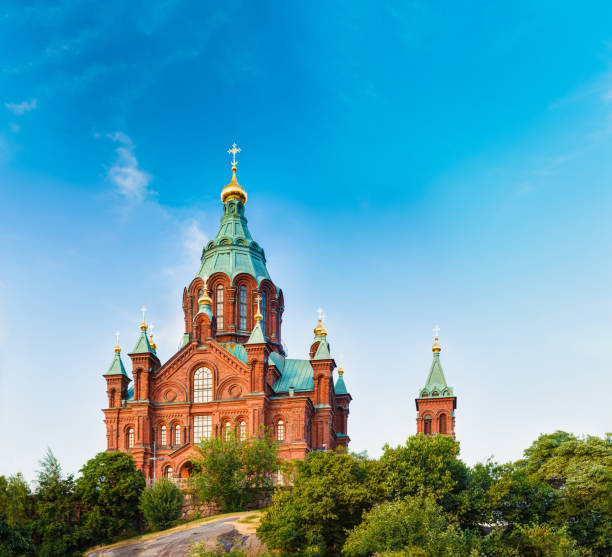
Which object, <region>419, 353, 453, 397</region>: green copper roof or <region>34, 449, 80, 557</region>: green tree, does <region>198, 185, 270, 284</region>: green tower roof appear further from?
<region>34, 449, 80, 557</region>: green tree

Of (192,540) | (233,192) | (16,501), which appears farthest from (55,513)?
(233,192)

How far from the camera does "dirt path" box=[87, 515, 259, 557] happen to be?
4284 cm

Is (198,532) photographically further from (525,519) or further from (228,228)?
(228,228)

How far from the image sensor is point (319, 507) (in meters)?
42.8

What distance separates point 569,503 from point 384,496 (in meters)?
10.8

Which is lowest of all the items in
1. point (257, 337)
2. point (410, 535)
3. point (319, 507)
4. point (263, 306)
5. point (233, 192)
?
point (410, 535)

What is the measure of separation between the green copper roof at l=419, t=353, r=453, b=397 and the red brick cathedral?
1166cm

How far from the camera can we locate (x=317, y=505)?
42.9m

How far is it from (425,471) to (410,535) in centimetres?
749

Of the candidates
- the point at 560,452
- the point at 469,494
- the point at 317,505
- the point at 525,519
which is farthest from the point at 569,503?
the point at 317,505

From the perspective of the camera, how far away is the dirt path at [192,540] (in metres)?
42.8

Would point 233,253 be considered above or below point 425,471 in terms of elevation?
above

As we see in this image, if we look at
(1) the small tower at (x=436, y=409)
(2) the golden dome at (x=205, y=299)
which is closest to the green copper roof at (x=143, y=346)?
(2) the golden dome at (x=205, y=299)

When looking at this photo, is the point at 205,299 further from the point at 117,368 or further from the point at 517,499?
the point at 517,499
